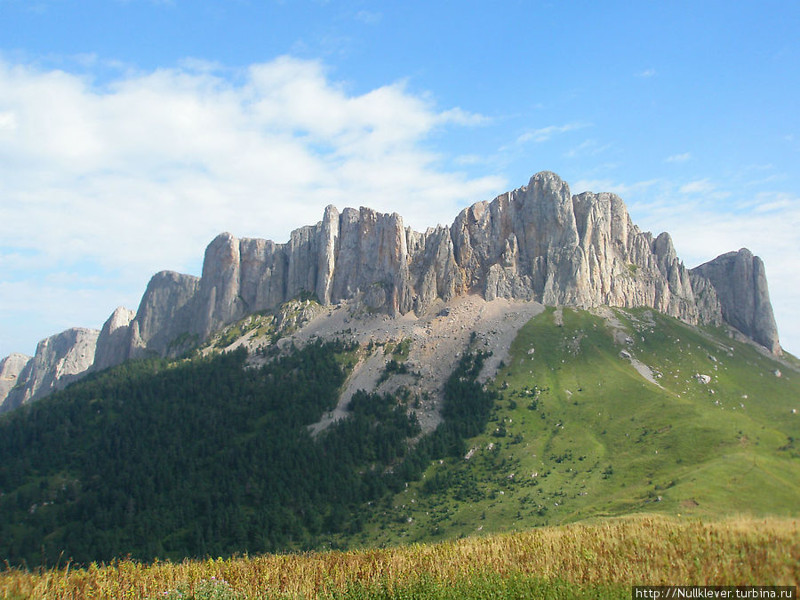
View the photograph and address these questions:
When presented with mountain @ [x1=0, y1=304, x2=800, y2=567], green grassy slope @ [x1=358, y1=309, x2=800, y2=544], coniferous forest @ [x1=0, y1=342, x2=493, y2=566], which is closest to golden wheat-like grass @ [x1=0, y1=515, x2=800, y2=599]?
green grassy slope @ [x1=358, y1=309, x2=800, y2=544]

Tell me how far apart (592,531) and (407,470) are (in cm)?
11895

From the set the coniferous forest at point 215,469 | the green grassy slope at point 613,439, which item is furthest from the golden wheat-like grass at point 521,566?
the coniferous forest at point 215,469

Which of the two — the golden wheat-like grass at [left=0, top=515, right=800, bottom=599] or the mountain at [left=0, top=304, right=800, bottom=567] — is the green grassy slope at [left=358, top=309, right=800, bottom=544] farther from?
the golden wheat-like grass at [left=0, top=515, right=800, bottom=599]

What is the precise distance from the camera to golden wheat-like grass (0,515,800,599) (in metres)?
19.7

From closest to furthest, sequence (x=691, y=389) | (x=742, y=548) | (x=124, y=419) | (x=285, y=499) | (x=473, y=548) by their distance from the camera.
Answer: (x=742, y=548) < (x=473, y=548) < (x=285, y=499) < (x=691, y=389) < (x=124, y=419)

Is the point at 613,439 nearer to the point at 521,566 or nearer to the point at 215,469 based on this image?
the point at 215,469

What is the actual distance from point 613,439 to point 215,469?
105 metres

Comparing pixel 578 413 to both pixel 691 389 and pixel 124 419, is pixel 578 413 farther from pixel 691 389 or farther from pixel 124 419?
pixel 124 419

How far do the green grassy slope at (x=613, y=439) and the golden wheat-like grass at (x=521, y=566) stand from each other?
4572 cm

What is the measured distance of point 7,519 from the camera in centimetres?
14500

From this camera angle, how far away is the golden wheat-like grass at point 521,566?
19719 mm

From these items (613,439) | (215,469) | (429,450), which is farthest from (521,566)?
(215,469)

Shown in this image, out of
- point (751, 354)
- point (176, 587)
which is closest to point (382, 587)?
point (176, 587)

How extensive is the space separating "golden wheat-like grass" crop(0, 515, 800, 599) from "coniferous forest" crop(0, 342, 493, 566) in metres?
102
